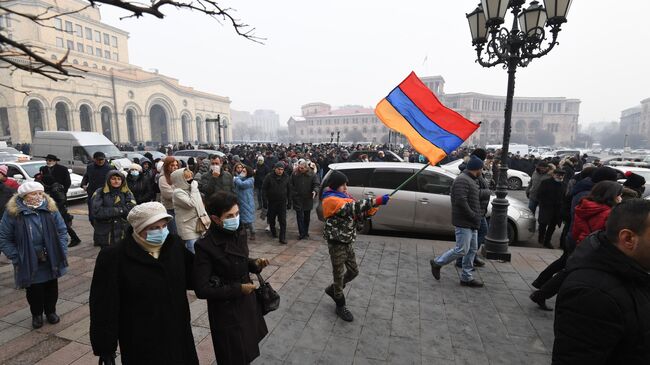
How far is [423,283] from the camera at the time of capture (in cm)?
488

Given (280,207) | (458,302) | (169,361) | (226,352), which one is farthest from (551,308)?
(280,207)

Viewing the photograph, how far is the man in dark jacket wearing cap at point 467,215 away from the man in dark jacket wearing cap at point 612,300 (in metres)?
2.93

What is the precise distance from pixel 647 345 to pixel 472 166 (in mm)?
3448

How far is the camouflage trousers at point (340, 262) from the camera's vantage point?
3768 millimetres

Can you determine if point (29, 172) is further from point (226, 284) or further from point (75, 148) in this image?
point (226, 284)

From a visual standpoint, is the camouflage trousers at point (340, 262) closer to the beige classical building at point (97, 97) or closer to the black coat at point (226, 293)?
the black coat at point (226, 293)

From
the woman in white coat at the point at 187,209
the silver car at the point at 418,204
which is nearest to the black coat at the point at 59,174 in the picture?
the woman in white coat at the point at 187,209

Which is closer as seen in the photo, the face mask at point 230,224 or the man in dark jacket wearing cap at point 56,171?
the face mask at point 230,224

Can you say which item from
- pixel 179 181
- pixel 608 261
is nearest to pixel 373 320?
pixel 608 261

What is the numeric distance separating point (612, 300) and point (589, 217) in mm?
2533

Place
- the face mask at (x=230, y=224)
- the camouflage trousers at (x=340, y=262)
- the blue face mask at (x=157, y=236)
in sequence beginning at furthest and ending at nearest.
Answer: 1. the camouflage trousers at (x=340, y=262)
2. the face mask at (x=230, y=224)
3. the blue face mask at (x=157, y=236)

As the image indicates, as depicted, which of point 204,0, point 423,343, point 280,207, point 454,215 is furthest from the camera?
point 280,207

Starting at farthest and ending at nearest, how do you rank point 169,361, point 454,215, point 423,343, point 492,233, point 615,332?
point 492,233
point 454,215
point 423,343
point 169,361
point 615,332

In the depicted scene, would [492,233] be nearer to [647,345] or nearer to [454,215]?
[454,215]
